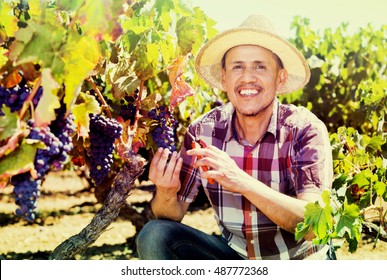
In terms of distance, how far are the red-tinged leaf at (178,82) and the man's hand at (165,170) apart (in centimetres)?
28

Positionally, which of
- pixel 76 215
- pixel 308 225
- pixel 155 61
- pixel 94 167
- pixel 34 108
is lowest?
pixel 76 215

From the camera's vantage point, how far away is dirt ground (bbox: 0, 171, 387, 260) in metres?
5.22

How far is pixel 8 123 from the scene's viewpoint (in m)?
1.65

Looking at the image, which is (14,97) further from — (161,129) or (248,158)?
(248,158)

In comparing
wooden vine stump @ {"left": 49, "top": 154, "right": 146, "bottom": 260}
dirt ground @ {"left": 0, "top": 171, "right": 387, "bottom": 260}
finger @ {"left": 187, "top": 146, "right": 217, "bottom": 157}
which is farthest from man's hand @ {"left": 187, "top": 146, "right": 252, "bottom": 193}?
dirt ground @ {"left": 0, "top": 171, "right": 387, "bottom": 260}

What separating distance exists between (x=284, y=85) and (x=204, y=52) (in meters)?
0.49

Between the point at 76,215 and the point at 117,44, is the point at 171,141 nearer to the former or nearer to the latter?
the point at 117,44

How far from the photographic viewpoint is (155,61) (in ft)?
8.29

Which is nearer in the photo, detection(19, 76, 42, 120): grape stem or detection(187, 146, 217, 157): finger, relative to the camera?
detection(19, 76, 42, 120): grape stem

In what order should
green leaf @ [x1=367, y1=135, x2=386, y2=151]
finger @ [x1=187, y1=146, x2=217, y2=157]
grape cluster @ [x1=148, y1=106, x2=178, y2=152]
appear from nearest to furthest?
finger @ [x1=187, y1=146, x2=217, y2=157], grape cluster @ [x1=148, y1=106, x2=178, y2=152], green leaf @ [x1=367, y1=135, x2=386, y2=151]

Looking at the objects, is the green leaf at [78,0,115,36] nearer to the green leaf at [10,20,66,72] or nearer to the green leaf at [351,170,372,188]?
the green leaf at [10,20,66,72]

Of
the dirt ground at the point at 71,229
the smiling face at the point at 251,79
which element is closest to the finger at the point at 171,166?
the smiling face at the point at 251,79

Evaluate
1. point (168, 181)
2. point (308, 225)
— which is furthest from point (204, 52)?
point (308, 225)

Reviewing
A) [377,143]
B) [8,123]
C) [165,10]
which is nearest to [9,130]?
[8,123]
